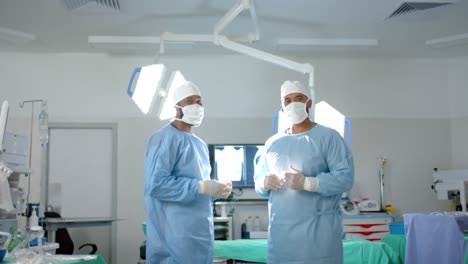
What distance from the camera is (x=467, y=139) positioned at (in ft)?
18.9

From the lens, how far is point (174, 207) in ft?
7.97

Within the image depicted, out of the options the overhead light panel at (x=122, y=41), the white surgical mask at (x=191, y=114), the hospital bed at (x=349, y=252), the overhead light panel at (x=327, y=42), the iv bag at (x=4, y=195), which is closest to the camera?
the iv bag at (x=4, y=195)

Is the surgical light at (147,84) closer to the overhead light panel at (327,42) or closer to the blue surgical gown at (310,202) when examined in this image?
the blue surgical gown at (310,202)

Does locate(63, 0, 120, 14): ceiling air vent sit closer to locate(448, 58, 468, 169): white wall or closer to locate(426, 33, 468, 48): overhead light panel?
locate(426, 33, 468, 48): overhead light panel

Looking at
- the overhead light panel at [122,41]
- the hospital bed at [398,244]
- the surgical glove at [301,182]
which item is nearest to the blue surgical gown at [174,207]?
the surgical glove at [301,182]

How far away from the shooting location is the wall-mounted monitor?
5441mm

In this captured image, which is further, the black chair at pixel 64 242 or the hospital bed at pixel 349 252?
the black chair at pixel 64 242

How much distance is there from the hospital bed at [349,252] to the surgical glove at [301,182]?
3.40 ft

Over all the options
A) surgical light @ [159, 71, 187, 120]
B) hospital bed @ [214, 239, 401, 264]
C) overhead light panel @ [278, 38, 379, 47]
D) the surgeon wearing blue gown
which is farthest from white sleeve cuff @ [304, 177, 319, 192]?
overhead light panel @ [278, 38, 379, 47]

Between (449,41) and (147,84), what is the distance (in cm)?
334

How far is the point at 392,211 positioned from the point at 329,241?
3.38 metres

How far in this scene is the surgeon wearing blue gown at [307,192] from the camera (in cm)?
229

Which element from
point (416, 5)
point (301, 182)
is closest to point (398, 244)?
point (301, 182)

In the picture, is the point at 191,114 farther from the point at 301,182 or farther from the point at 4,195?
the point at 4,195
